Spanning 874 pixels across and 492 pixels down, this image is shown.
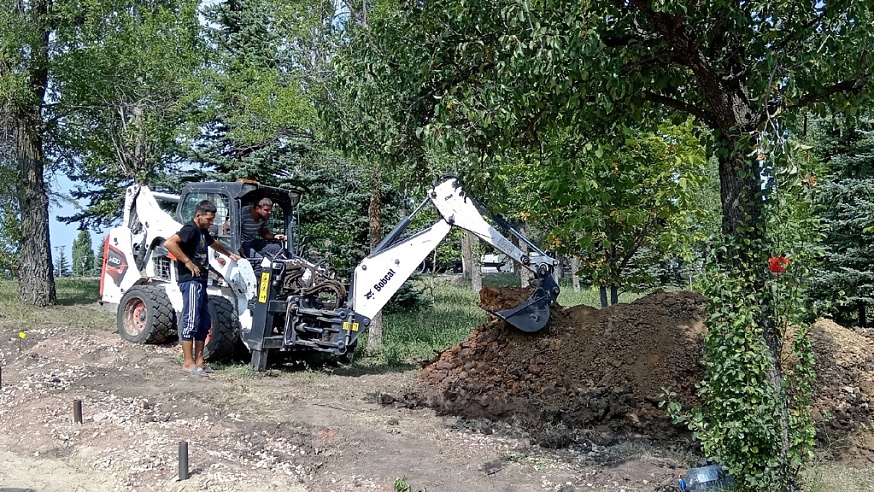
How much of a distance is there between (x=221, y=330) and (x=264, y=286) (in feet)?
3.08

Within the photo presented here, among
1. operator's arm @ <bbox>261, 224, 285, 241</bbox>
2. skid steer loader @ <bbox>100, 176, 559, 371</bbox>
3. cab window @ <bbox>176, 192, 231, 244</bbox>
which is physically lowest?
skid steer loader @ <bbox>100, 176, 559, 371</bbox>

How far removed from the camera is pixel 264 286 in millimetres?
9438

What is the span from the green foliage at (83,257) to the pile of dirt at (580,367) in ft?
92.1

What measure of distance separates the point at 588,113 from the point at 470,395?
159 inches

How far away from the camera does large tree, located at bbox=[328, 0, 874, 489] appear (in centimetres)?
500

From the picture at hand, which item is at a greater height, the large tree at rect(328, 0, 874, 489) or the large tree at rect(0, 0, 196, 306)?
the large tree at rect(0, 0, 196, 306)

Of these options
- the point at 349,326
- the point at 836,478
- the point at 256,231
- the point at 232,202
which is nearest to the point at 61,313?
the point at 256,231

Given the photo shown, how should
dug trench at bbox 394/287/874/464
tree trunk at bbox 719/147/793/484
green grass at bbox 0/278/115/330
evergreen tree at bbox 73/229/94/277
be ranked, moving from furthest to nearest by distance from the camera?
1. evergreen tree at bbox 73/229/94/277
2. green grass at bbox 0/278/115/330
3. dug trench at bbox 394/287/874/464
4. tree trunk at bbox 719/147/793/484

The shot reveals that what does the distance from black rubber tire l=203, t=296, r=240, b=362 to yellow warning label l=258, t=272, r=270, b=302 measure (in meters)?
0.71

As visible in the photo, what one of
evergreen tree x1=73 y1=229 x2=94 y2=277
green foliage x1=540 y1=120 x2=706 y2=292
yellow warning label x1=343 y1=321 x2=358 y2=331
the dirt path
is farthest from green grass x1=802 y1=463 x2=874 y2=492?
evergreen tree x1=73 y1=229 x2=94 y2=277

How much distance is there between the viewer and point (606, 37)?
5.81 m

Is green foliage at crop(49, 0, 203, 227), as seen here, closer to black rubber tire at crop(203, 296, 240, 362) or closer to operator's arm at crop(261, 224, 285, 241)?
operator's arm at crop(261, 224, 285, 241)

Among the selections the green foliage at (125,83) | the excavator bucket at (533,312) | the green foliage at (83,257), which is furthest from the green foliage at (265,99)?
the green foliage at (83,257)

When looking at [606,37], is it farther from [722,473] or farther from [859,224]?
[859,224]
